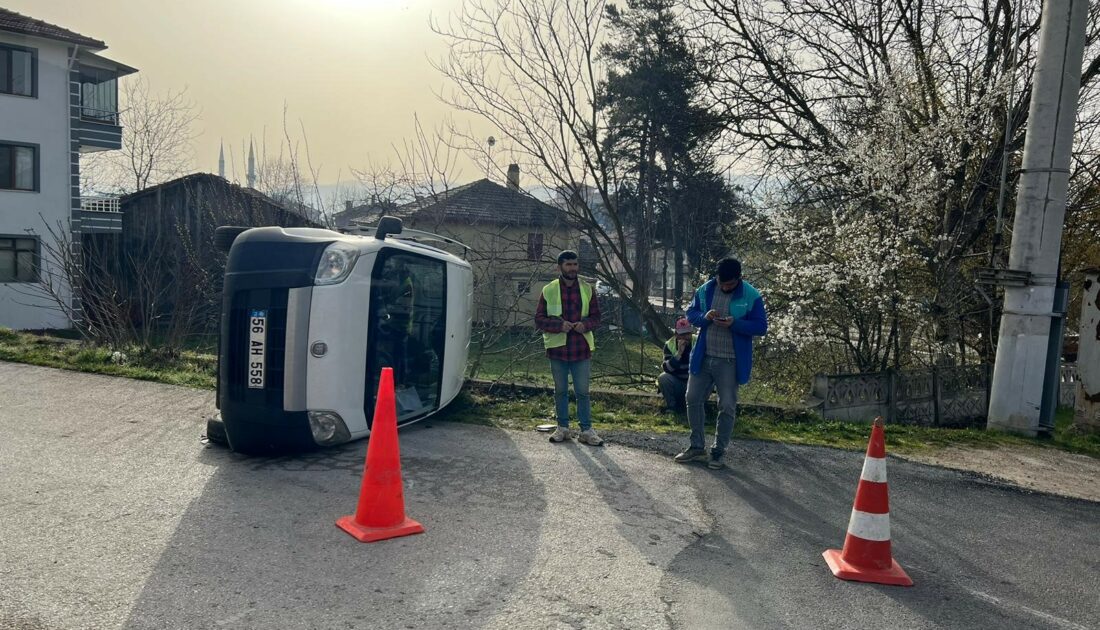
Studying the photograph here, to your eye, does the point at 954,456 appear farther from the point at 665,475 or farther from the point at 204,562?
the point at 204,562

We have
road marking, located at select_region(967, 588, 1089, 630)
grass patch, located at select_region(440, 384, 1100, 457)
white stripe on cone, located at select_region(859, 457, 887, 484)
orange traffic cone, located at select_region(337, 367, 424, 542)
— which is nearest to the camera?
road marking, located at select_region(967, 588, 1089, 630)

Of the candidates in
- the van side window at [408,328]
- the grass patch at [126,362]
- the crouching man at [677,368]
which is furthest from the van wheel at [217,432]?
the crouching man at [677,368]

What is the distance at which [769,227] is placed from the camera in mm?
11398

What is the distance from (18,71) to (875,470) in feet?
106

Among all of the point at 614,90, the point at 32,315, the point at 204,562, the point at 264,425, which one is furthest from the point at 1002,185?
the point at 32,315

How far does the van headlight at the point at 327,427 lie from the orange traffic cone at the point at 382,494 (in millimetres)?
1417

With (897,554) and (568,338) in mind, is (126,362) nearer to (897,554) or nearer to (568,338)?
(568,338)

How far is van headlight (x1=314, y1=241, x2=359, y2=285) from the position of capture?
19.8 ft

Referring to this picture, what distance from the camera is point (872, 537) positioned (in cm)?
439

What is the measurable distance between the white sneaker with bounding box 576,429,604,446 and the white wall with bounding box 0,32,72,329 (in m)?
26.3

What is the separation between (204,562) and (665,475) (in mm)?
3308

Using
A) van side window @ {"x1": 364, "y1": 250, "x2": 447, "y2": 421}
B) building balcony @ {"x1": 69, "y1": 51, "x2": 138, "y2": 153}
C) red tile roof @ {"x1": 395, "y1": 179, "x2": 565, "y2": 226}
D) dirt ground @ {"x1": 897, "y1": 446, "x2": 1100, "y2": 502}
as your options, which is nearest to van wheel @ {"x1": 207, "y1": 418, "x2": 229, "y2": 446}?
van side window @ {"x1": 364, "y1": 250, "x2": 447, "y2": 421}

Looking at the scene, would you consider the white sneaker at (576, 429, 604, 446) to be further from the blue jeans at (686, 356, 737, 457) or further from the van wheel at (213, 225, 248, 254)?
the van wheel at (213, 225, 248, 254)

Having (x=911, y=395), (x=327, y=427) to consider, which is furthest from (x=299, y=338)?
(x=911, y=395)
